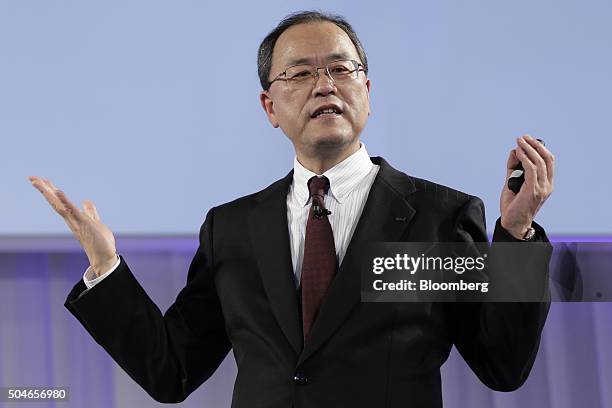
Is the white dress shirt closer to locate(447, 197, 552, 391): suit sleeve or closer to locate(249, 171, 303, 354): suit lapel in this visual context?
locate(249, 171, 303, 354): suit lapel

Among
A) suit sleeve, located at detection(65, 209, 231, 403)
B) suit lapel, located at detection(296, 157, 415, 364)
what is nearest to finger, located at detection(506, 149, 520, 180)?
suit lapel, located at detection(296, 157, 415, 364)

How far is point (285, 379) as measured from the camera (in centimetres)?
132

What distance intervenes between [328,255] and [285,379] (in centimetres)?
20

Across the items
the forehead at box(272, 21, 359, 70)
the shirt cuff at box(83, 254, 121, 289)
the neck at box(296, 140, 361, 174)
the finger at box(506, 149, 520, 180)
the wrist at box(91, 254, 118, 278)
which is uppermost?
the forehead at box(272, 21, 359, 70)

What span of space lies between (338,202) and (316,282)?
6.6 inches

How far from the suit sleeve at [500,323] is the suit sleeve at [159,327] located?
438 mm

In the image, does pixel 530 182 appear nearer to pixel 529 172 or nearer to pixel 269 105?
pixel 529 172

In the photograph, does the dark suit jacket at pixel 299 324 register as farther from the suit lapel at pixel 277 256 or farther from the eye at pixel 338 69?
the eye at pixel 338 69

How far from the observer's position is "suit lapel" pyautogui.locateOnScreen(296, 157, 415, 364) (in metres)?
1.31

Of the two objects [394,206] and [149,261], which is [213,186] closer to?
[149,261]

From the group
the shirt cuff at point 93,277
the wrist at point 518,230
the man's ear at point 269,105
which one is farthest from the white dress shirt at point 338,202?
the wrist at point 518,230

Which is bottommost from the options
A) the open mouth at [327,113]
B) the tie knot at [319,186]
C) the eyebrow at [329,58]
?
the tie knot at [319,186]

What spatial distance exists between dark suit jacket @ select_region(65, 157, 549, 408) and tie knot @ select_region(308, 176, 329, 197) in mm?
67

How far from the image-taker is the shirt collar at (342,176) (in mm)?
1474
